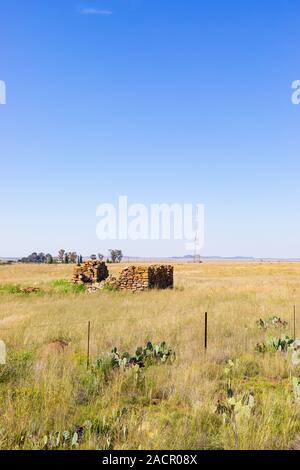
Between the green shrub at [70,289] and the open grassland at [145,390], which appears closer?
the open grassland at [145,390]

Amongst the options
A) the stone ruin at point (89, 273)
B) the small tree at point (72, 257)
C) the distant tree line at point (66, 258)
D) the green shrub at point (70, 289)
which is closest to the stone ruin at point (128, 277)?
the stone ruin at point (89, 273)

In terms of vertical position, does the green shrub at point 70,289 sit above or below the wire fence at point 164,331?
below

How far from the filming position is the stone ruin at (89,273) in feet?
83.8

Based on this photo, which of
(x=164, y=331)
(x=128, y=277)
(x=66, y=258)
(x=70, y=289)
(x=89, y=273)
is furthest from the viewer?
(x=66, y=258)

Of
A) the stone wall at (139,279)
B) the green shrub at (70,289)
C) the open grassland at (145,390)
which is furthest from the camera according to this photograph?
the green shrub at (70,289)

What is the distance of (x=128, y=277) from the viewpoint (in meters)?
22.7

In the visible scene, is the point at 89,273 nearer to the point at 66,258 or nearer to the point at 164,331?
the point at 164,331

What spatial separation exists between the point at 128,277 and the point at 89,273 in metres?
4.10

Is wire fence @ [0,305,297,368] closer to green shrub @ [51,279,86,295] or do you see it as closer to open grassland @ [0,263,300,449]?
open grassland @ [0,263,300,449]

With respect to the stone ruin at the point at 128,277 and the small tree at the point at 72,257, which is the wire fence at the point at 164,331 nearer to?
the stone ruin at the point at 128,277

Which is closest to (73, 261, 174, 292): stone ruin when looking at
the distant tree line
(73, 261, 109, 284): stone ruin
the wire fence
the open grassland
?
(73, 261, 109, 284): stone ruin

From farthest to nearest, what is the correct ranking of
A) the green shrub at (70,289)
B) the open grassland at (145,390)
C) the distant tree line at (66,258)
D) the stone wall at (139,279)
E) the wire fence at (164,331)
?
the distant tree line at (66,258) → the green shrub at (70,289) → the stone wall at (139,279) → the wire fence at (164,331) → the open grassland at (145,390)

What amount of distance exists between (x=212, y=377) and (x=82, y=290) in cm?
1743

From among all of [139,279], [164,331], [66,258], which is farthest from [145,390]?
[66,258]
